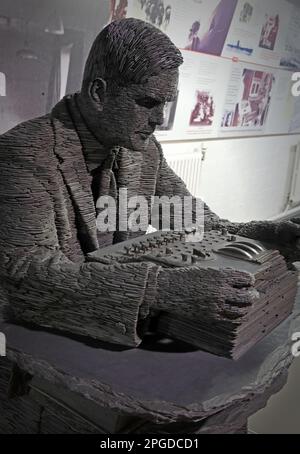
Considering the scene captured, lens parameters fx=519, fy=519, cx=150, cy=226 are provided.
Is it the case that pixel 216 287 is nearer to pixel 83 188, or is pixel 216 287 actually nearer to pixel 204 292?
pixel 204 292

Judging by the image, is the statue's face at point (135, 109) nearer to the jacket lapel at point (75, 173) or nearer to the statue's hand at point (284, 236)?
the jacket lapel at point (75, 173)

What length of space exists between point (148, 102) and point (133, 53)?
12 cm

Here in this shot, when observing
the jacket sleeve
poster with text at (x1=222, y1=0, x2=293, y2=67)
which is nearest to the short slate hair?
the jacket sleeve

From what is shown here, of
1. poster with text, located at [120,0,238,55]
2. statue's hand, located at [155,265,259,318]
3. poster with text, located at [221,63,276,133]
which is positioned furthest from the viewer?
poster with text, located at [221,63,276,133]

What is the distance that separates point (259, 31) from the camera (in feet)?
10.5

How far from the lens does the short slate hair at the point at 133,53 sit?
1.22 m

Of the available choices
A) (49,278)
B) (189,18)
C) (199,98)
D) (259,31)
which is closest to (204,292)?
(49,278)

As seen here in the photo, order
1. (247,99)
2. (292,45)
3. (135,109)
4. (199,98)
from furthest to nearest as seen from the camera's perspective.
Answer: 1. (292,45)
2. (247,99)
3. (199,98)
4. (135,109)

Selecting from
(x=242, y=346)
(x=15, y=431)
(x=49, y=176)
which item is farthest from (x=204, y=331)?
(x=15, y=431)

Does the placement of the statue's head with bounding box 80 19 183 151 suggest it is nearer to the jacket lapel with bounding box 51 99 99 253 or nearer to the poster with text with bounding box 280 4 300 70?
the jacket lapel with bounding box 51 99 99 253

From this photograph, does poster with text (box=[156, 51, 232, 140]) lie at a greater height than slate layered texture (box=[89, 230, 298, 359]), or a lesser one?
greater

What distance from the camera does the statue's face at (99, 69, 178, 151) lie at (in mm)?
1256

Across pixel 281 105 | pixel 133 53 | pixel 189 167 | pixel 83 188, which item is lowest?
pixel 189 167

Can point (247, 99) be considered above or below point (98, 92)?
below
